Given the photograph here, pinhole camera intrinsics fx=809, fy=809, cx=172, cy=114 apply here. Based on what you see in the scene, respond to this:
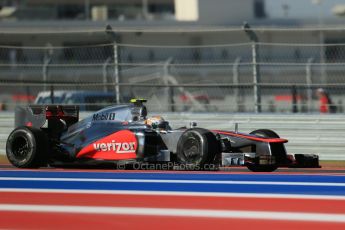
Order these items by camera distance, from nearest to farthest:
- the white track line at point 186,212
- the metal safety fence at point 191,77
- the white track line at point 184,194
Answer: the white track line at point 186,212, the white track line at point 184,194, the metal safety fence at point 191,77

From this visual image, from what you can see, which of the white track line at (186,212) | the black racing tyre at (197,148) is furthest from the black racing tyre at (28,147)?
the white track line at (186,212)

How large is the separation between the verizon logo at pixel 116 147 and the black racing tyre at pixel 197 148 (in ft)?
2.07

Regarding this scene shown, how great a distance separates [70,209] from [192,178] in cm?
267

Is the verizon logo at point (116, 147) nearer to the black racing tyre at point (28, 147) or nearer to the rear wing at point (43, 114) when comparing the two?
the black racing tyre at point (28, 147)

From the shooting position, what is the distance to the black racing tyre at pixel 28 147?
35.0ft

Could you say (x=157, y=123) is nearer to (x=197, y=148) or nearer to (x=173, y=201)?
(x=197, y=148)

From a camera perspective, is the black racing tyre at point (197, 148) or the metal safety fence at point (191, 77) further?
the metal safety fence at point (191, 77)

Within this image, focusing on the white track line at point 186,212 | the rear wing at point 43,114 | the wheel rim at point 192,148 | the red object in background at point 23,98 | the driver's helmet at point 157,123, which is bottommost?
the white track line at point 186,212

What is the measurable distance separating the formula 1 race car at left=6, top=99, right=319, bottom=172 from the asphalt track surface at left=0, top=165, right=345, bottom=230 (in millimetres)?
323

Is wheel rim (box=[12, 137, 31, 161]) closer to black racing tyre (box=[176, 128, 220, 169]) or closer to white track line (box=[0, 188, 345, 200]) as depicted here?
black racing tyre (box=[176, 128, 220, 169])

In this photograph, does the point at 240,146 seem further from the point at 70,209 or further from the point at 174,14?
the point at 174,14

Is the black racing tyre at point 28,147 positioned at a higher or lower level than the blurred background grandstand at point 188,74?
lower

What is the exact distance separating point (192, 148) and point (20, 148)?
8.35 feet

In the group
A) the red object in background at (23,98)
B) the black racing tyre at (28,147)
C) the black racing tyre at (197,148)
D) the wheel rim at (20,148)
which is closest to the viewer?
the black racing tyre at (197,148)
